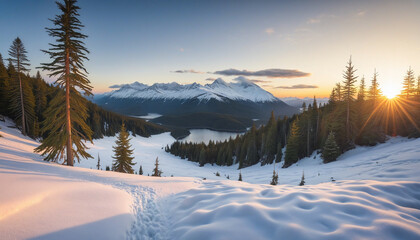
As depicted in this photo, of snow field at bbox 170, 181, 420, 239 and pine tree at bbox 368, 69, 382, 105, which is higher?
pine tree at bbox 368, 69, 382, 105

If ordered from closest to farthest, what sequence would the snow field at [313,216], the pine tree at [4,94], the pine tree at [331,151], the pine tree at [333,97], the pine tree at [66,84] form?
the snow field at [313,216], the pine tree at [66,84], the pine tree at [331,151], the pine tree at [4,94], the pine tree at [333,97]

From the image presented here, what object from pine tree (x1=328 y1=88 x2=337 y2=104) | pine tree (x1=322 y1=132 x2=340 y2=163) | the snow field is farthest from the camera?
pine tree (x1=328 y1=88 x2=337 y2=104)

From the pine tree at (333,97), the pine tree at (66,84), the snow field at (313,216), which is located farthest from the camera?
the pine tree at (333,97)

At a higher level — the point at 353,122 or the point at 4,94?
the point at 4,94

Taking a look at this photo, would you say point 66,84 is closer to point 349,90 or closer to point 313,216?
point 313,216

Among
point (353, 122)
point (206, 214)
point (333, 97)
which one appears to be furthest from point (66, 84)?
point (333, 97)

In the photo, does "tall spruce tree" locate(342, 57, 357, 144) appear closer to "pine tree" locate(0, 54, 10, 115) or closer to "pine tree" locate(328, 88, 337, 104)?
"pine tree" locate(328, 88, 337, 104)

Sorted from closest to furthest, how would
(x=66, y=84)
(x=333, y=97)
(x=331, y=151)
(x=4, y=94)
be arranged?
(x=66, y=84) < (x=331, y=151) < (x=4, y=94) < (x=333, y=97)

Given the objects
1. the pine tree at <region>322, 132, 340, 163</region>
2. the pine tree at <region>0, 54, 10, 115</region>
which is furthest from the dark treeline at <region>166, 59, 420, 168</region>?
the pine tree at <region>0, 54, 10, 115</region>

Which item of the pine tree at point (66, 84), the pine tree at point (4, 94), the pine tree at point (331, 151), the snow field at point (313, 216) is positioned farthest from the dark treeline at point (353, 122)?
the pine tree at point (4, 94)

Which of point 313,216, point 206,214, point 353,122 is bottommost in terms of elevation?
point 206,214

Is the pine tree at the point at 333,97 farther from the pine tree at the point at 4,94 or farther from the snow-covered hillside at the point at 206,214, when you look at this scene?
the pine tree at the point at 4,94

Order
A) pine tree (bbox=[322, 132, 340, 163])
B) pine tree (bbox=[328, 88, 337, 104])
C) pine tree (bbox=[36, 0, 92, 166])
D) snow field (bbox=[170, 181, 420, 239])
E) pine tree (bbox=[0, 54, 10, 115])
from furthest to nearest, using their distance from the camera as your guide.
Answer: pine tree (bbox=[328, 88, 337, 104])
pine tree (bbox=[0, 54, 10, 115])
pine tree (bbox=[322, 132, 340, 163])
pine tree (bbox=[36, 0, 92, 166])
snow field (bbox=[170, 181, 420, 239])

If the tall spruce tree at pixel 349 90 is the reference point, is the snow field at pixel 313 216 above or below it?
below
